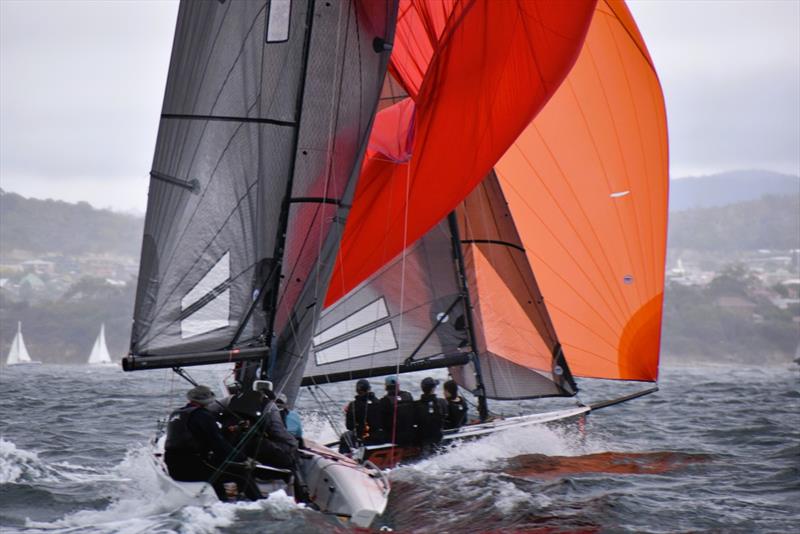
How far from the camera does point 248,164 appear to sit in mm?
8844

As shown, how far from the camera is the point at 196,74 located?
338 inches

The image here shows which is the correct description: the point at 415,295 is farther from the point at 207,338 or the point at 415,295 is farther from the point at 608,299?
the point at 207,338

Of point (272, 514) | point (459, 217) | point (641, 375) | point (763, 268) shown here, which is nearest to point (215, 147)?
point (272, 514)


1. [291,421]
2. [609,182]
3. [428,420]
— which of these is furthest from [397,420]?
[609,182]

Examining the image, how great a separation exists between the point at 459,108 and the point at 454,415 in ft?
10.3

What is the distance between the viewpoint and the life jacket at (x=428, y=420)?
10.6 m

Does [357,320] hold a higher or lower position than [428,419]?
higher

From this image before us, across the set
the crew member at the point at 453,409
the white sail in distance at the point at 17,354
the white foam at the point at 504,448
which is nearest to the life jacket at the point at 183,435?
the white foam at the point at 504,448

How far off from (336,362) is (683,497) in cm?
374

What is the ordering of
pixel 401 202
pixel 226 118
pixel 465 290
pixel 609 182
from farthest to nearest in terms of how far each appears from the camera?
pixel 609 182 → pixel 465 290 → pixel 401 202 → pixel 226 118

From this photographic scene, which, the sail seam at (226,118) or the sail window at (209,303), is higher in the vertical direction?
the sail seam at (226,118)

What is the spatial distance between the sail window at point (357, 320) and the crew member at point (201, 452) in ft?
12.3

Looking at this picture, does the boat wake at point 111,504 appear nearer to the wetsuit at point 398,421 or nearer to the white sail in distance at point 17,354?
the wetsuit at point 398,421

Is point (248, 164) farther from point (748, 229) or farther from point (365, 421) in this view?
point (748, 229)
